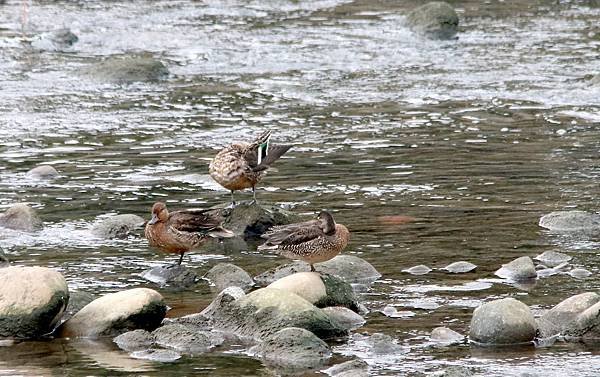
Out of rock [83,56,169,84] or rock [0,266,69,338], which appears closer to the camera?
rock [0,266,69,338]

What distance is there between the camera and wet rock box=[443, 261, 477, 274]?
10.8 meters

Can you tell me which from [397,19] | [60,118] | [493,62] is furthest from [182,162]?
[397,19]

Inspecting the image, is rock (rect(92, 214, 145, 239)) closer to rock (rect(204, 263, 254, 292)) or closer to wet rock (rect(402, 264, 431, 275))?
rock (rect(204, 263, 254, 292))

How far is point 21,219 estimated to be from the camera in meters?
12.2

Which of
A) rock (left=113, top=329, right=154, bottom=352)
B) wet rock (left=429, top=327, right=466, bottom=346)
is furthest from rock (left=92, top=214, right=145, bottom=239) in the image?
wet rock (left=429, top=327, right=466, bottom=346)

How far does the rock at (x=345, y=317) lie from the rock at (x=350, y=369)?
0.84 metres

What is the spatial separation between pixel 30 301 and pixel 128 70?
10.7 m

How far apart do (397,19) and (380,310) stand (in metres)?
15.0

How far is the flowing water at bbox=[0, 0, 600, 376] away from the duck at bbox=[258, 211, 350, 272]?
1.58 feet

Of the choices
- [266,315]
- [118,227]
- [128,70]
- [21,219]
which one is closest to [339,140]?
[118,227]

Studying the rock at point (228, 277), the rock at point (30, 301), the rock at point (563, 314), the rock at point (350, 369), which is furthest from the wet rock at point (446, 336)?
the rock at point (30, 301)

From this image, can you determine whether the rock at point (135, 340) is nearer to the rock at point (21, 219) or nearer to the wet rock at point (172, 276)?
the wet rock at point (172, 276)

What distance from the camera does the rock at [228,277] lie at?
1051 centimetres

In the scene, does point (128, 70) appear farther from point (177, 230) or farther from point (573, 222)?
point (573, 222)
